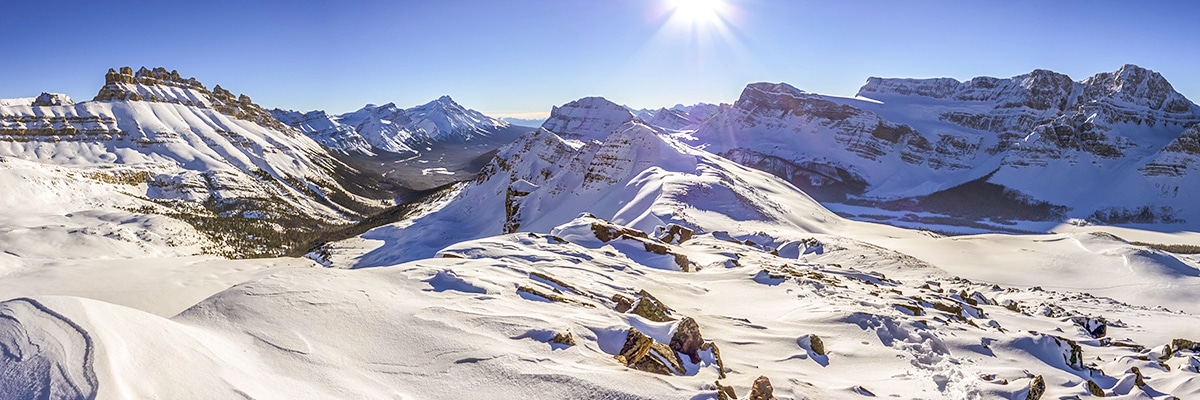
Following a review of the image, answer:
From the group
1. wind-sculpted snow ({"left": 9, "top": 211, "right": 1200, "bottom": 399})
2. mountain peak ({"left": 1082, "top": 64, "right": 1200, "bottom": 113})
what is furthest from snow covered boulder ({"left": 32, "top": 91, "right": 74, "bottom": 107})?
mountain peak ({"left": 1082, "top": 64, "right": 1200, "bottom": 113})

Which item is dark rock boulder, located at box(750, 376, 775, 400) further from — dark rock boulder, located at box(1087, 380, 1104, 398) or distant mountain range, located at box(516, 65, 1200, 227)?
distant mountain range, located at box(516, 65, 1200, 227)

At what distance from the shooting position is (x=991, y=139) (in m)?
144

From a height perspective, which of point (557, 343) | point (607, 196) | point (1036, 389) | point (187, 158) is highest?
point (187, 158)

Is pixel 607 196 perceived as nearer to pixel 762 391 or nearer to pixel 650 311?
pixel 650 311

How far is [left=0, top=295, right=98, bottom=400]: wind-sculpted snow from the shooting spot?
472 centimetres

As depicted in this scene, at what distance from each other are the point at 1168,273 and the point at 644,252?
114 feet

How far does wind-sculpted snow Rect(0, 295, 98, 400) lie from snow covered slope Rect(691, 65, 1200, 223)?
13625cm

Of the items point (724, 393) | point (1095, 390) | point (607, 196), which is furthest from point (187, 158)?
point (1095, 390)

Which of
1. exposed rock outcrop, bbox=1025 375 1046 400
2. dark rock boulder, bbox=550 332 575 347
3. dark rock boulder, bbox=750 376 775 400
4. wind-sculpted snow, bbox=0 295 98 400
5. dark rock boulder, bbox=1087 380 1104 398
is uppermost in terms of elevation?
wind-sculpted snow, bbox=0 295 98 400

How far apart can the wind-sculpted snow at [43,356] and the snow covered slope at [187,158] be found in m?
73.1

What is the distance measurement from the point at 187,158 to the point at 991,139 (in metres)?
226

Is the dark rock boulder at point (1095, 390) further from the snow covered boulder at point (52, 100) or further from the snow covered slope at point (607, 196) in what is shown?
the snow covered boulder at point (52, 100)

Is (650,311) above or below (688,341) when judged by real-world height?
below

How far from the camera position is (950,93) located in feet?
590
